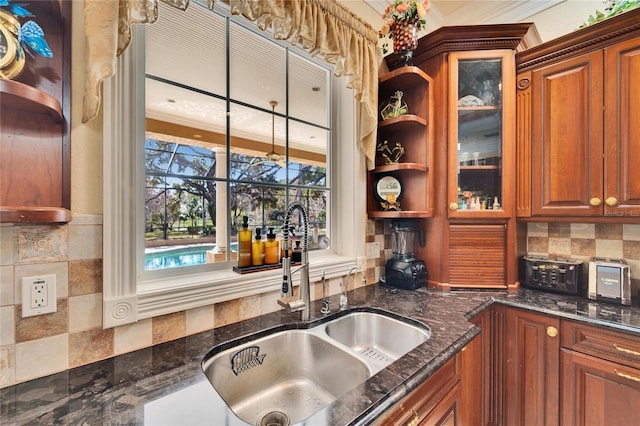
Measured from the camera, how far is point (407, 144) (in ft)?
5.86

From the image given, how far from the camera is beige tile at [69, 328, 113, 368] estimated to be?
798 mm

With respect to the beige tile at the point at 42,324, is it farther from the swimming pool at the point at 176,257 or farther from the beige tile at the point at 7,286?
the swimming pool at the point at 176,257

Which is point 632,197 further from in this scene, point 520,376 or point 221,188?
point 221,188

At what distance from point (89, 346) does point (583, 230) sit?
8.16 ft

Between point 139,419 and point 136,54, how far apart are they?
107 centimetres

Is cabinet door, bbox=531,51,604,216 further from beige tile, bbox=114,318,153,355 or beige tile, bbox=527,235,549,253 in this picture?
beige tile, bbox=114,318,153,355

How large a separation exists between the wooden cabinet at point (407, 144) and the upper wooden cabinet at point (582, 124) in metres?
0.54

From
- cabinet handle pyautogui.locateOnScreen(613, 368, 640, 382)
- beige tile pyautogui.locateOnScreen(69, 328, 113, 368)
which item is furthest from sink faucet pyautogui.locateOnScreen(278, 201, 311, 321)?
cabinet handle pyautogui.locateOnScreen(613, 368, 640, 382)

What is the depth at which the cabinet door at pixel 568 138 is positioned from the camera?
4.58ft

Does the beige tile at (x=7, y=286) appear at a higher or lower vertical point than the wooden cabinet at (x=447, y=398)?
higher

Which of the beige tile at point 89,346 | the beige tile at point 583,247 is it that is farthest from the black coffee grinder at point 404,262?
the beige tile at point 89,346

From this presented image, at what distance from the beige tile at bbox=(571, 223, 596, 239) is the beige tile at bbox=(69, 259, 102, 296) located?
7.97ft

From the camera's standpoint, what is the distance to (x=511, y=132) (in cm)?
161

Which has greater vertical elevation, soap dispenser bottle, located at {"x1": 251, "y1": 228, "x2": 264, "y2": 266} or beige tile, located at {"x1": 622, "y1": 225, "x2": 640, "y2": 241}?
beige tile, located at {"x1": 622, "y1": 225, "x2": 640, "y2": 241}
